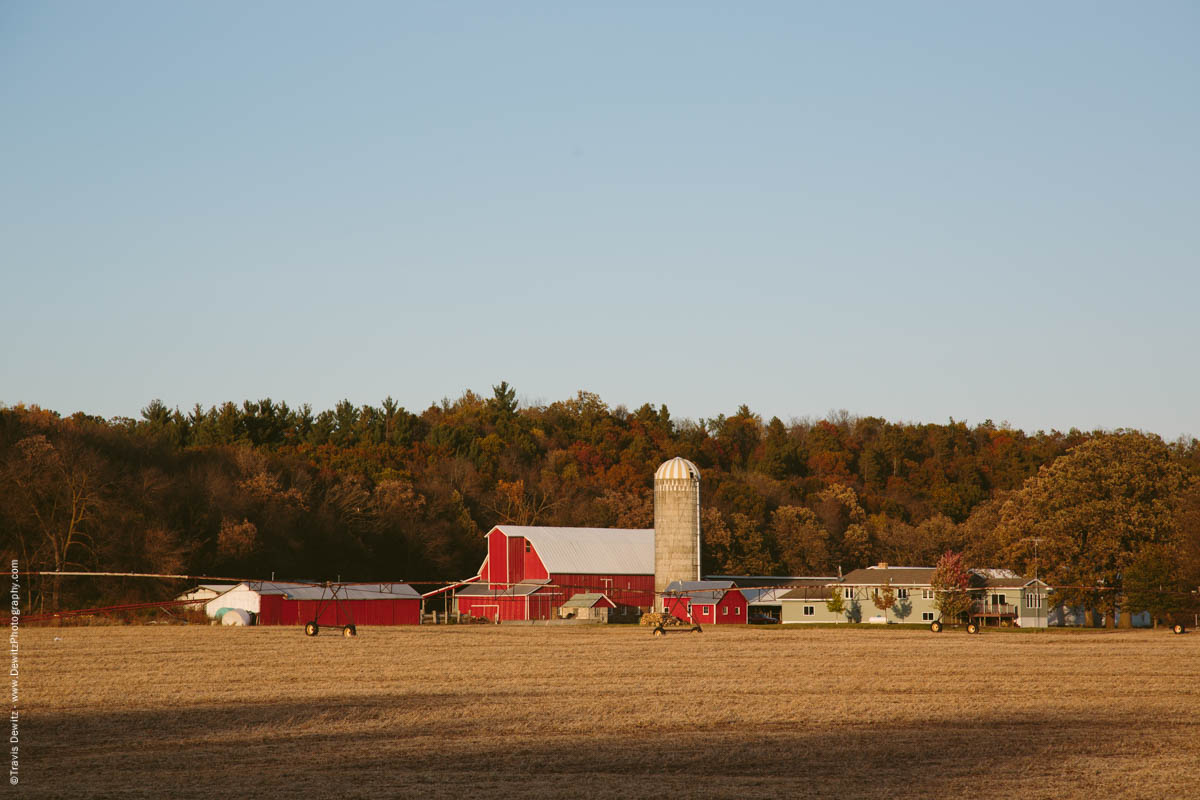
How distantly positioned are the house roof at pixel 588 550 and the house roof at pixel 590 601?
2689mm

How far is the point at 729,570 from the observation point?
9575 centimetres

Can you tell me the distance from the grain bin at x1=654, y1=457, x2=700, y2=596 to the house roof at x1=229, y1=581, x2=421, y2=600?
1623 cm

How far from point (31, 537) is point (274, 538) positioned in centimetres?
1608

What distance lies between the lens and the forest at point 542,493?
230 ft

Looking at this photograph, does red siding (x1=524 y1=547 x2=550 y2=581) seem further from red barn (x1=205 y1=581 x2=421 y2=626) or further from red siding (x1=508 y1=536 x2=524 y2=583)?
red barn (x1=205 y1=581 x2=421 y2=626)

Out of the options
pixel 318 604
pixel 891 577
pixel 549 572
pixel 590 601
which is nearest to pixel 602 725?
pixel 318 604

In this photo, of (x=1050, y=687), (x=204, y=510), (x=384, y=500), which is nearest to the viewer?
(x=1050, y=687)

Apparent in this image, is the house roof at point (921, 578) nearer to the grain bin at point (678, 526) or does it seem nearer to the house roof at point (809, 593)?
the house roof at point (809, 593)

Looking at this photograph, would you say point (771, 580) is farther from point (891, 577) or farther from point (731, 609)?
point (731, 609)

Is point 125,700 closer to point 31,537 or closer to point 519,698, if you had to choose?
point 519,698

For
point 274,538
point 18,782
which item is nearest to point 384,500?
point 274,538

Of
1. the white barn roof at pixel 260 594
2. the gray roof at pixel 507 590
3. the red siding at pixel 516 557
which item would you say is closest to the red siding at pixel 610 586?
the gray roof at pixel 507 590

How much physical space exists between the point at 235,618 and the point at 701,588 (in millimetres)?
27643

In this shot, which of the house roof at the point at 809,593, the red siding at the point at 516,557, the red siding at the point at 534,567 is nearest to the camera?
the house roof at the point at 809,593
